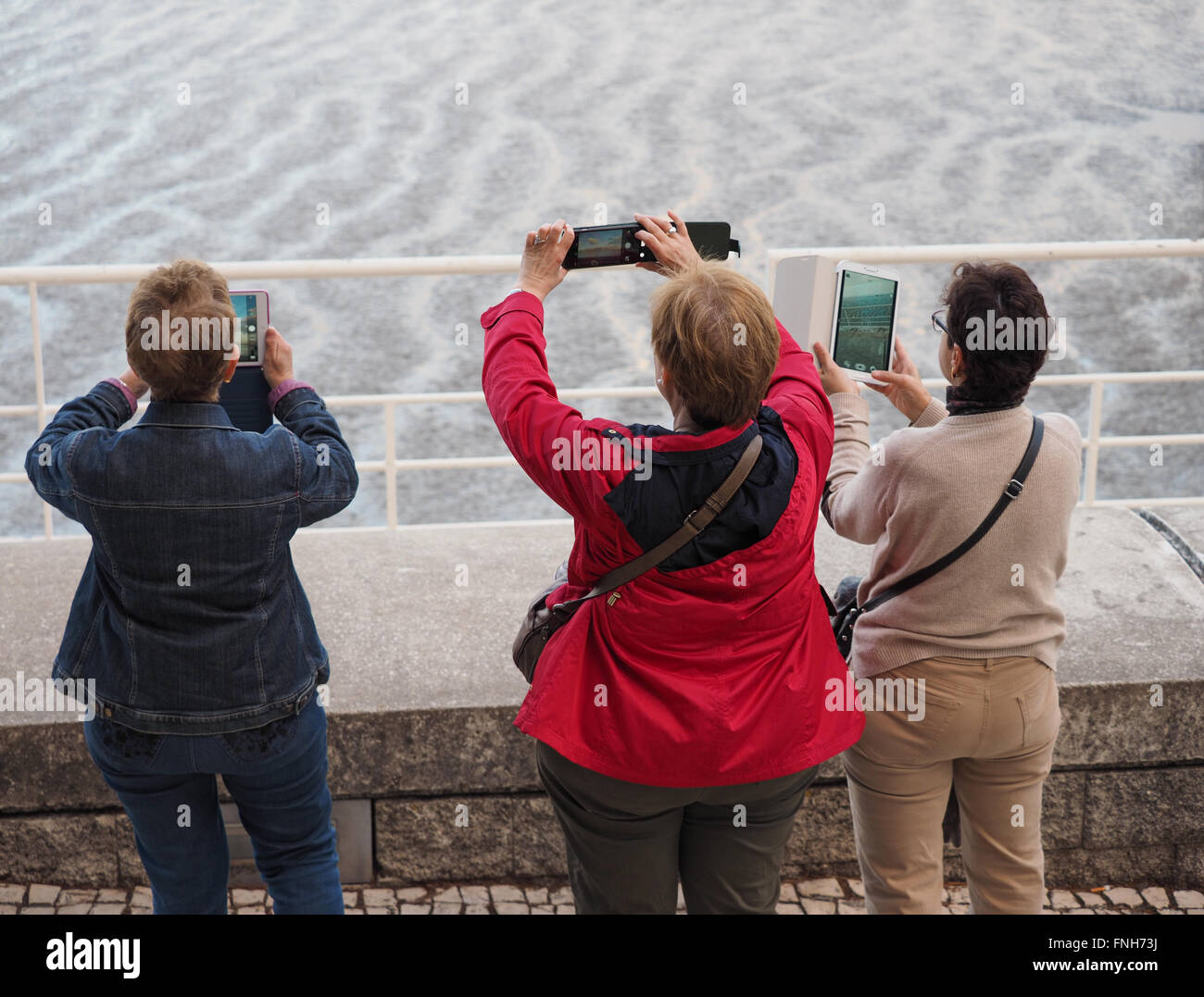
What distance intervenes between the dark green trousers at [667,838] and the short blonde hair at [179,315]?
2.50 ft

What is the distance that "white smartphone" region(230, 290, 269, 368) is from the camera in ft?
6.89

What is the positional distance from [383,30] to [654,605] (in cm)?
2361

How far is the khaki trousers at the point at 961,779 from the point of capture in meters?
2.09

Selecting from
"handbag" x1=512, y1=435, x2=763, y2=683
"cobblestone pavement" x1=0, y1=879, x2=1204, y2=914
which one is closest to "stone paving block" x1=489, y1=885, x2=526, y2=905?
"cobblestone pavement" x1=0, y1=879, x2=1204, y2=914

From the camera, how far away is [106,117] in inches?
824

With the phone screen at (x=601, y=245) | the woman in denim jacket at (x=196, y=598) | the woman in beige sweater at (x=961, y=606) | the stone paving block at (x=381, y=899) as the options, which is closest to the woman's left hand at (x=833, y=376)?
the woman in beige sweater at (x=961, y=606)

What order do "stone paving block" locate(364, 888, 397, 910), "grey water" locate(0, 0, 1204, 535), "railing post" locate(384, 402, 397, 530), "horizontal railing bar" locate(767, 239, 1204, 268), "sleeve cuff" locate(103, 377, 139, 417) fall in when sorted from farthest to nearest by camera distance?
"grey water" locate(0, 0, 1204, 535), "railing post" locate(384, 402, 397, 530), "horizontal railing bar" locate(767, 239, 1204, 268), "stone paving block" locate(364, 888, 397, 910), "sleeve cuff" locate(103, 377, 139, 417)

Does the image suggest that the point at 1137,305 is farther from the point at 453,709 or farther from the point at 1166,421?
the point at 453,709

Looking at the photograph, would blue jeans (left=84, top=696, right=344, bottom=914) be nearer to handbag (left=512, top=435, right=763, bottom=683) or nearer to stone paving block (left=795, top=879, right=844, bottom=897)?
handbag (left=512, top=435, right=763, bottom=683)

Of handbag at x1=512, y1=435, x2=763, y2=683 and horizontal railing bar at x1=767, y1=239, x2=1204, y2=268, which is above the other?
horizontal railing bar at x1=767, y1=239, x2=1204, y2=268

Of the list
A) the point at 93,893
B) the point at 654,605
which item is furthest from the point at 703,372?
the point at 93,893

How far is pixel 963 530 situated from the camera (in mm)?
2035

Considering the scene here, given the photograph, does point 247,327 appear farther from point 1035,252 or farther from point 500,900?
point 1035,252

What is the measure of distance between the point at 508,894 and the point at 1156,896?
152cm
